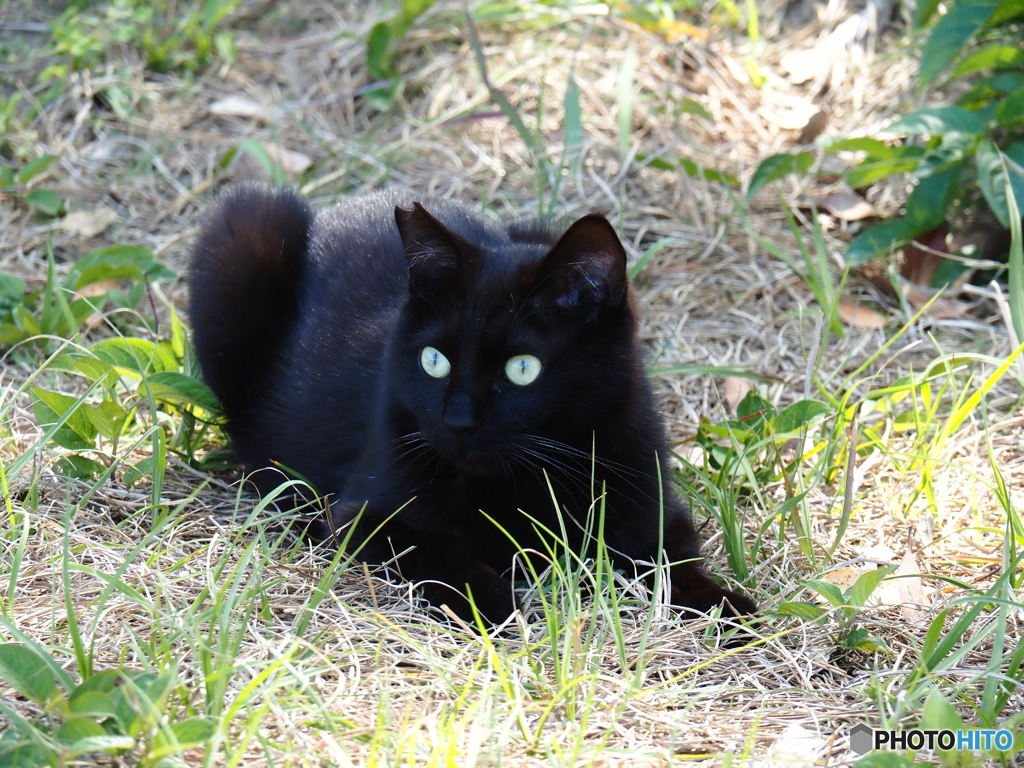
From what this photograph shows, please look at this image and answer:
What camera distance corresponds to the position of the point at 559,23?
13.7ft

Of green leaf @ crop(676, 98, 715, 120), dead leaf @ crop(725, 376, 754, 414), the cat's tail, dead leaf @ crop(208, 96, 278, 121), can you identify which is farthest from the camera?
dead leaf @ crop(208, 96, 278, 121)

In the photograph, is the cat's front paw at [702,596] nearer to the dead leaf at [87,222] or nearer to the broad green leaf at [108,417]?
the broad green leaf at [108,417]

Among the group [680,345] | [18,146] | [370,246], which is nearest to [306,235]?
[370,246]

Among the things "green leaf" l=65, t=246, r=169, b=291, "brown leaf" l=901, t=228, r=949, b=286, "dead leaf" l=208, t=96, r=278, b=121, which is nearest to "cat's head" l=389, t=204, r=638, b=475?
"green leaf" l=65, t=246, r=169, b=291

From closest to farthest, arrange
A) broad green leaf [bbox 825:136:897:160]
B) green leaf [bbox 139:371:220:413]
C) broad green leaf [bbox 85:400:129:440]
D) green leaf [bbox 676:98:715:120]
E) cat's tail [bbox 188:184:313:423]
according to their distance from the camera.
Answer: broad green leaf [bbox 85:400:129:440] → green leaf [bbox 139:371:220:413] → cat's tail [bbox 188:184:313:423] → broad green leaf [bbox 825:136:897:160] → green leaf [bbox 676:98:715:120]

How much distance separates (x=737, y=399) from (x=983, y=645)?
109 centimetres

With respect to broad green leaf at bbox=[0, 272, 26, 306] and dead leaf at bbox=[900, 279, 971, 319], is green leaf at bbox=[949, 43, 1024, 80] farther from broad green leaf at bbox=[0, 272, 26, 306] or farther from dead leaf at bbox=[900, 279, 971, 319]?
broad green leaf at bbox=[0, 272, 26, 306]

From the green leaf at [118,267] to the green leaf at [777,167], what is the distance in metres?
1.89

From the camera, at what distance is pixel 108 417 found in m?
2.13

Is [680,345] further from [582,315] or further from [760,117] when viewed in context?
[760,117]

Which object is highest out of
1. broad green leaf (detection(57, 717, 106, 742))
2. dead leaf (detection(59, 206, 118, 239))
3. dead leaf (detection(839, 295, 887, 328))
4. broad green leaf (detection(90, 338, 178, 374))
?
dead leaf (detection(59, 206, 118, 239))

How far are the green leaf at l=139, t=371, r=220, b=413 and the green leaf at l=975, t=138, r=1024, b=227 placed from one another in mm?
2265

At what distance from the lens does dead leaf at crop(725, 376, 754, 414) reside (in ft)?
9.03

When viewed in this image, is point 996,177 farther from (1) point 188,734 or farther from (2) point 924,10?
(1) point 188,734
